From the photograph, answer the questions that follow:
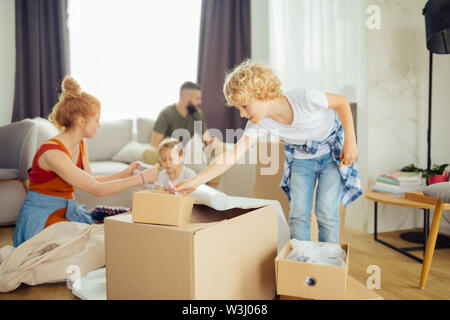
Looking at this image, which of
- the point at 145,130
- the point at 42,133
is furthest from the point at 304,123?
the point at 145,130

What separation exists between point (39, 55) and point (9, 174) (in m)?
1.54

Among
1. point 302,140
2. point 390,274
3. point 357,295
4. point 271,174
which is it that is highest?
point 302,140

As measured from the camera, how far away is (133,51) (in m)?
4.05

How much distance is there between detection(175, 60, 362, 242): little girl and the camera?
1420 mm

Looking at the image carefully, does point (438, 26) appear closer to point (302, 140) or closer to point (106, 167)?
point (302, 140)

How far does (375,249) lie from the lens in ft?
7.15

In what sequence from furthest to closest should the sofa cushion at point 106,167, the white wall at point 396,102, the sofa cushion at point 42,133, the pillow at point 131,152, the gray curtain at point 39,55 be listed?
the gray curtain at point 39,55 < the pillow at point 131,152 < the sofa cushion at point 106,167 < the sofa cushion at point 42,133 < the white wall at point 396,102

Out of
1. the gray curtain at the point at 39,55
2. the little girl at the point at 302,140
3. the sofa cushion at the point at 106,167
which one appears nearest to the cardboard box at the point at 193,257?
the little girl at the point at 302,140

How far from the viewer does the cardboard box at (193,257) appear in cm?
105

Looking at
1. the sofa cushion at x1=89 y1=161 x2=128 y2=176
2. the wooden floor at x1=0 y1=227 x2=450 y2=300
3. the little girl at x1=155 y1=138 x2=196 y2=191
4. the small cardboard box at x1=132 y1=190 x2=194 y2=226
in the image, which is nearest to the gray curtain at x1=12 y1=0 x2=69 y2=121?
the sofa cushion at x1=89 y1=161 x2=128 y2=176

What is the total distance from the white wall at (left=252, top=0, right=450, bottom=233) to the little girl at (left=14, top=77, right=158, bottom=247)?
151 centimetres

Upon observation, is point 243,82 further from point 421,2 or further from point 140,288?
point 421,2

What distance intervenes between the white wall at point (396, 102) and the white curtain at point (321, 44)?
2.9 inches

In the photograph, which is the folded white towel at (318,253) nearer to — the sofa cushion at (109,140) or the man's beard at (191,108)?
the man's beard at (191,108)
